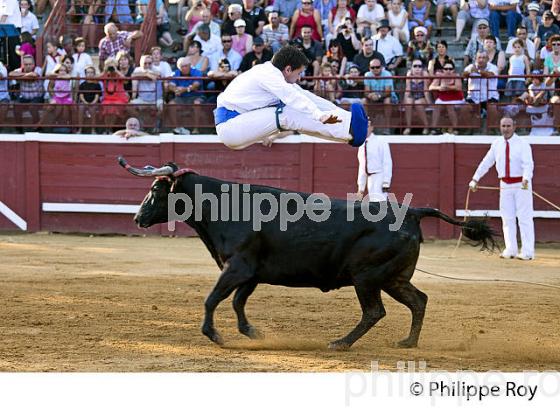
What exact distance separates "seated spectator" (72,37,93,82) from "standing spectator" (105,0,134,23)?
4.27 feet

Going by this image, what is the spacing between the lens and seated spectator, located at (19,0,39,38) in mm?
17188

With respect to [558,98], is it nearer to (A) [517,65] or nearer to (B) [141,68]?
(A) [517,65]

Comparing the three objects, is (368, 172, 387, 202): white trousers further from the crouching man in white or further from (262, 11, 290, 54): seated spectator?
the crouching man in white

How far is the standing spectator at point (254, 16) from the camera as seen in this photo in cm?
1652

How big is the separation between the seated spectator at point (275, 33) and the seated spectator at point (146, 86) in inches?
70.4

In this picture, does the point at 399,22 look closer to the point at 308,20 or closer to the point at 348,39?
the point at 348,39

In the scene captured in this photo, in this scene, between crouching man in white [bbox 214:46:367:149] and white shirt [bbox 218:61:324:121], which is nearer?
white shirt [bbox 218:61:324:121]

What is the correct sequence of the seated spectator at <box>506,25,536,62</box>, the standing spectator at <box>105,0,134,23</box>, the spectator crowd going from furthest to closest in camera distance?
1. the standing spectator at <box>105,0,134,23</box>
2. the seated spectator at <box>506,25,536,62</box>
3. the spectator crowd

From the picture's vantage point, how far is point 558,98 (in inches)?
583

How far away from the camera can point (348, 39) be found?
15852 mm

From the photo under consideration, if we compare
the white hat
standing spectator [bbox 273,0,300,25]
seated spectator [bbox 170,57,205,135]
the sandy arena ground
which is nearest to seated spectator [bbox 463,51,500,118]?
the sandy arena ground

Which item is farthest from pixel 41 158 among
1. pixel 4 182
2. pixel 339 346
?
pixel 339 346

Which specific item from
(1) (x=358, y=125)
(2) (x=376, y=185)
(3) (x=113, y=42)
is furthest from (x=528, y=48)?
(1) (x=358, y=125)

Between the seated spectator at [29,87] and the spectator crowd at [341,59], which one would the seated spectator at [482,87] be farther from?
the seated spectator at [29,87]
